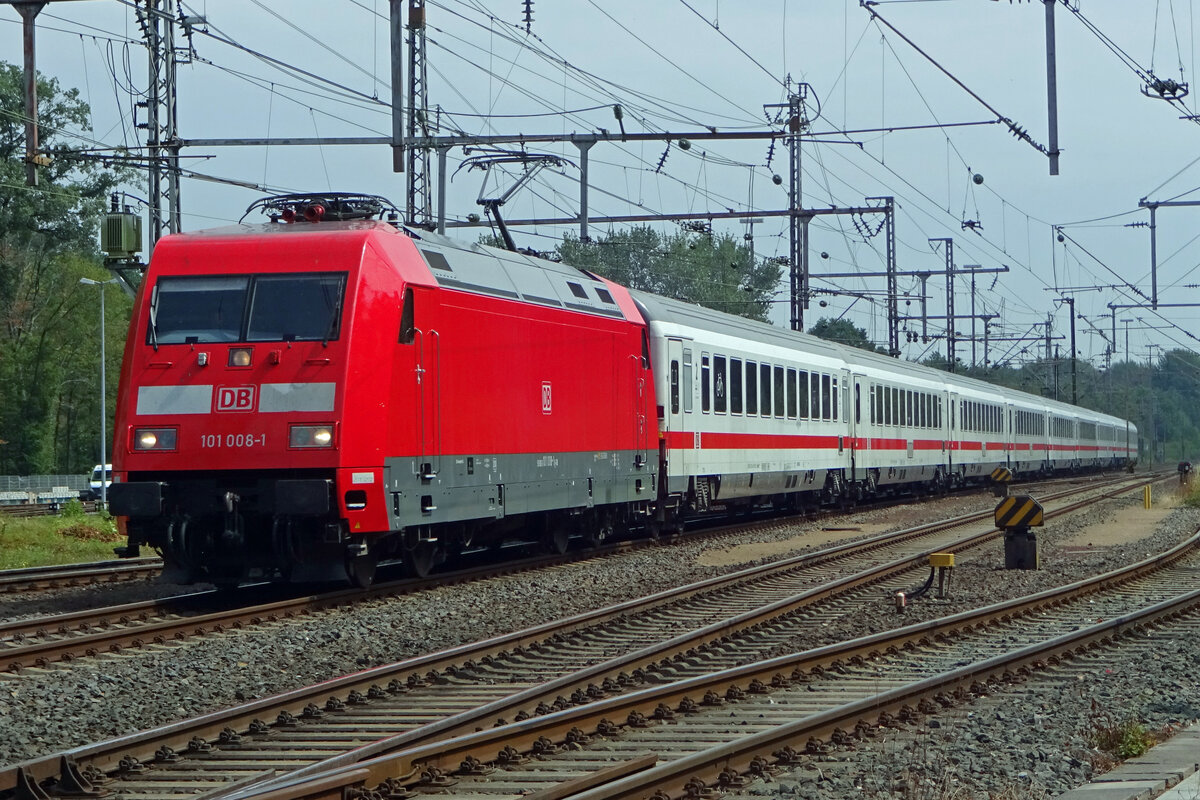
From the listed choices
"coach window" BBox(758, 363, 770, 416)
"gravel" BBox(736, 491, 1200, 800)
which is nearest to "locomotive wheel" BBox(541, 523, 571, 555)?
"gravel" BBox(736, 491, 1200, 800)

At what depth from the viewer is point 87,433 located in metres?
68.9

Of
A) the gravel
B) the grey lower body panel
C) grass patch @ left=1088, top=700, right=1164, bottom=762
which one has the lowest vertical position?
the gravel

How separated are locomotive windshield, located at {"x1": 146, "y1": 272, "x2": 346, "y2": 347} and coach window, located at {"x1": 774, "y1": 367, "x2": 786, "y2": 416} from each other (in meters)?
14.5

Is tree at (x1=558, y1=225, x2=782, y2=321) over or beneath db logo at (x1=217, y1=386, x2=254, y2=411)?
over

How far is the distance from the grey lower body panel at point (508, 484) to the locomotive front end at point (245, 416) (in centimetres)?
66

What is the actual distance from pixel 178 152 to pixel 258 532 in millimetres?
10020

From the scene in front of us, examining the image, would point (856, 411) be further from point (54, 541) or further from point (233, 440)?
point (233, 440)

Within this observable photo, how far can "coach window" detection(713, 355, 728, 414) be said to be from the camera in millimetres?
23875

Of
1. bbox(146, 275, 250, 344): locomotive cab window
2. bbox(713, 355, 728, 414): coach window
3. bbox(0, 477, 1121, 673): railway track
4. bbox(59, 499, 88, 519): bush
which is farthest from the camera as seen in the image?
bbox(59, 499, 88, 519): bush

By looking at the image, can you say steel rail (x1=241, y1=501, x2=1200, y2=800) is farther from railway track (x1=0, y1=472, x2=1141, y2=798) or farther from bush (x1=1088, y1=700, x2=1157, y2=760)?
bush (x1=1088, y1=700, x2=1157, y2=760)

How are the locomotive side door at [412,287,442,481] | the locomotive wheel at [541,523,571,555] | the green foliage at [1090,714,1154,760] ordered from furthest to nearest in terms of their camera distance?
the locomotive wheel at [541,523,571,555] → the locomotive side door at [412,287,442,481] → the green foliage at [1090,714,1154,760]

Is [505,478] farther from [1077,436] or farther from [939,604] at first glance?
[1077,436]

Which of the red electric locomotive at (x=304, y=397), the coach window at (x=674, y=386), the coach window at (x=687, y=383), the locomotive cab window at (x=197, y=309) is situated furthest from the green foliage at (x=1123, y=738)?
the coach window at (x=687, y=383)

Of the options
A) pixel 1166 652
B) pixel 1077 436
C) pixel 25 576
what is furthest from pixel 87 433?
pixel 1166 652
